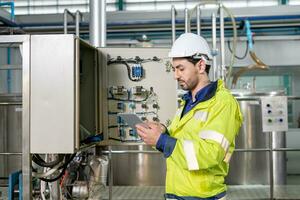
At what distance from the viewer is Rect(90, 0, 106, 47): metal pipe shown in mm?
2566

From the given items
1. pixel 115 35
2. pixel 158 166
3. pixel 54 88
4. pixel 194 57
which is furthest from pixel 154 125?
pixel 115 35

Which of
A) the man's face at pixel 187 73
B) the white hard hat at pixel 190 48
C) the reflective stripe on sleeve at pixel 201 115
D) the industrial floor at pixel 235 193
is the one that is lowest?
the industrial floor at pixel 235 193

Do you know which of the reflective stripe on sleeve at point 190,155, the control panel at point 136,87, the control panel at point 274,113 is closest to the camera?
the reflective stripe on sleeve at point 190,155

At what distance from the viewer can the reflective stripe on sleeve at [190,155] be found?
1395 mm

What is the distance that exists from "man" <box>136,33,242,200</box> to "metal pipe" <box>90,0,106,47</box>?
43.3 inches

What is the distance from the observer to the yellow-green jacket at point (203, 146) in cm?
140

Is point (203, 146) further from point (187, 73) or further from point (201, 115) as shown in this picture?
point (187, 73)

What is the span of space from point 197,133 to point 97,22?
137 cm

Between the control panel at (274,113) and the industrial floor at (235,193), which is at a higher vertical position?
the control panel at (274,113)

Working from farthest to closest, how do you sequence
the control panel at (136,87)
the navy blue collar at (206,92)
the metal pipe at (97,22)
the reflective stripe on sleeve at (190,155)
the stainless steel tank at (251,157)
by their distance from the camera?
the stainless steel tank at (251,157) → the metal pipe at (97,22) → the control panel at (136,87) → the navy blue collar at (206,92) → the reflective stripe on sleeve at (190,155)

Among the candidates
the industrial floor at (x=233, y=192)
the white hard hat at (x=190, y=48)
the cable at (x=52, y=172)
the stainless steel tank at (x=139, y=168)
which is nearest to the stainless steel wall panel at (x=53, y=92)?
the cable at (x=52, y=172)

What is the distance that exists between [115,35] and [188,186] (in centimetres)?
415

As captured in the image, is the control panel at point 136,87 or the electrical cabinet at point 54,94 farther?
the control panel at point 136,87

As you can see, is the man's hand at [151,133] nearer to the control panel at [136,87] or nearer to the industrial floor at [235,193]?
the control panel at [136,87]
